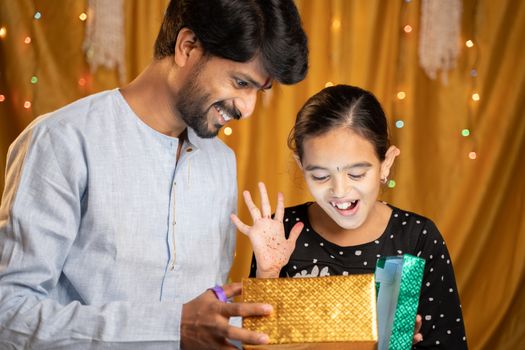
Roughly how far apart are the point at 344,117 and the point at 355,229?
299 millimetres

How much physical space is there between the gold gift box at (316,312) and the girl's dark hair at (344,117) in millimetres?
740

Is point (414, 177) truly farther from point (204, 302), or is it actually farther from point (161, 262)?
point (204, 302)

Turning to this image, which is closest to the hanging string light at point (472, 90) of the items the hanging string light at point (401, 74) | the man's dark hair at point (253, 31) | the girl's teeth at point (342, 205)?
the hanging string light at point (401, 74)

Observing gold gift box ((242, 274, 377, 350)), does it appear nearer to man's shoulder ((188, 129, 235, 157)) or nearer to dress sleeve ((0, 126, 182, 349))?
dress sleeve ((0, 126, 182, 349))

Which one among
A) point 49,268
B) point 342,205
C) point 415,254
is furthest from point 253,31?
point 415,254

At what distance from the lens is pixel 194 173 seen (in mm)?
1727

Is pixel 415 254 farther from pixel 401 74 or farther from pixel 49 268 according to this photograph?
pixel 401 74

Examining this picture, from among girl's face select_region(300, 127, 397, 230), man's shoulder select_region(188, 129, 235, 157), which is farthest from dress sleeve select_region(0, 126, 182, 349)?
girl's face select_region(300, 127, 397, 230)

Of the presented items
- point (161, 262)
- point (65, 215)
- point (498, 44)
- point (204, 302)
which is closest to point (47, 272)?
point (65, 215)

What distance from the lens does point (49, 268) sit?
56.9 inches

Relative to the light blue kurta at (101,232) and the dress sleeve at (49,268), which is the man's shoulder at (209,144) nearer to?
the light blue kurta at (101,232)

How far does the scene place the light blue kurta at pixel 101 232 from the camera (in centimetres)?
136

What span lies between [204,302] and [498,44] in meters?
2.21

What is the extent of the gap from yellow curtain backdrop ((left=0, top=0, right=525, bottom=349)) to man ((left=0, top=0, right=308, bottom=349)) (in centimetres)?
144
